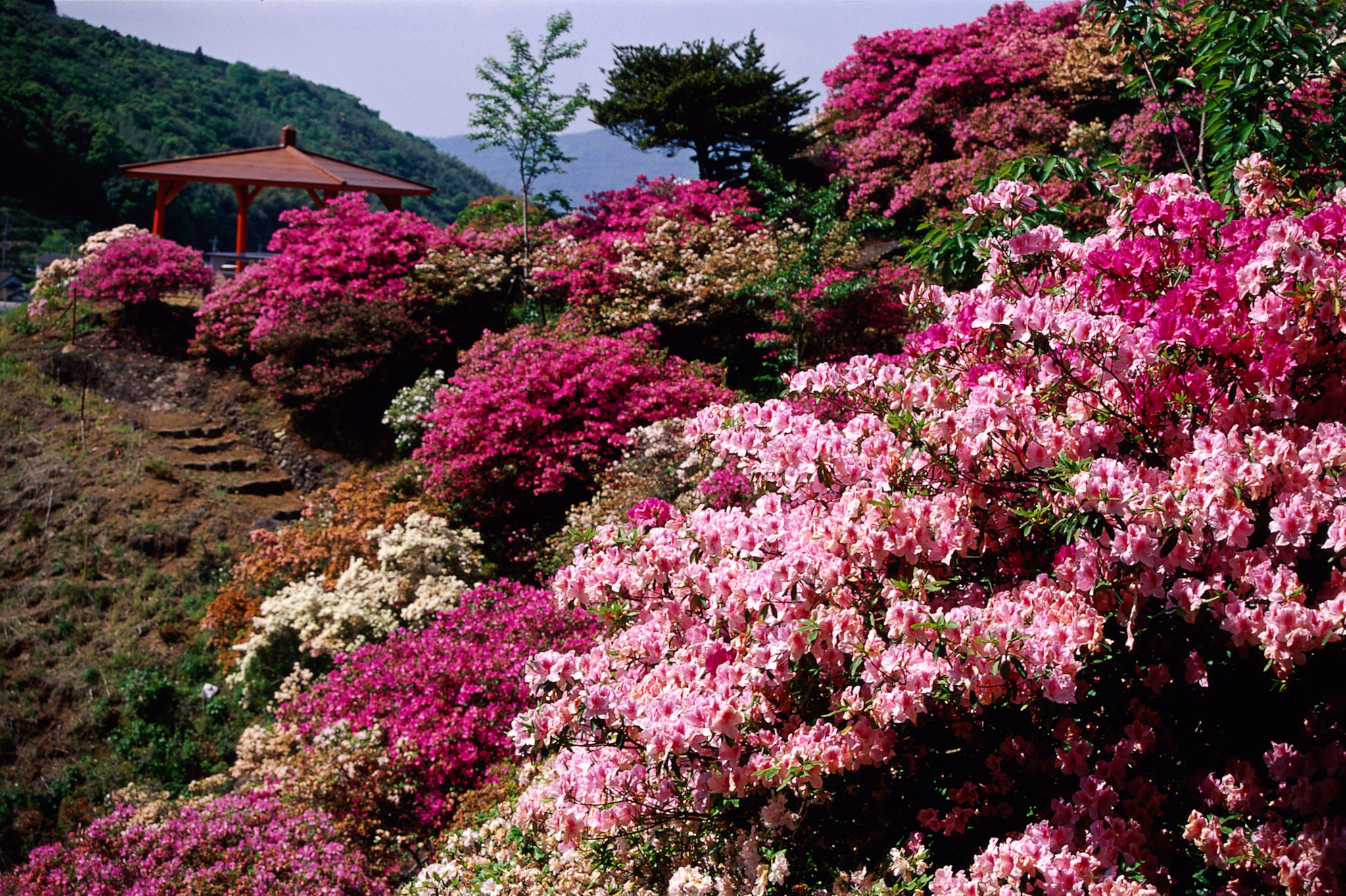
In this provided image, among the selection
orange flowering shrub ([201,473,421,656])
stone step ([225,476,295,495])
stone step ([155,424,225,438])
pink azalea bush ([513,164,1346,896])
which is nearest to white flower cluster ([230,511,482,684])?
orange flowering shrub ([201,473,421,656])

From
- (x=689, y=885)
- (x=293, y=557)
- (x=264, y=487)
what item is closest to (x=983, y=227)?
(x=689, y=885)

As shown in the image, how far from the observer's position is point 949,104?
1201cm

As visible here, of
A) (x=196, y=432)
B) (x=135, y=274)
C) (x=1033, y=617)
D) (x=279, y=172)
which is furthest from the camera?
(x=279, y=172)

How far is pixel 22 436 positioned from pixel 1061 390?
38.1ft

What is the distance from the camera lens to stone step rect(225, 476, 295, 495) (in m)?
9.80

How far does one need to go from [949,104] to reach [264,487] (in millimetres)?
10645

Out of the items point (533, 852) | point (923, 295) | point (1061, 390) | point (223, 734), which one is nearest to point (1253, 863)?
point (1061, 390)

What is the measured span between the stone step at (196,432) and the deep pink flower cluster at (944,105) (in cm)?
923

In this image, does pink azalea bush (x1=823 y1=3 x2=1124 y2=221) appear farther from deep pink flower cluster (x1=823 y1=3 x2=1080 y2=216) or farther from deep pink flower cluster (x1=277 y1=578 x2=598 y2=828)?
deep pink flower cluster (x1=277 y1=578 x2=598 y2=828)

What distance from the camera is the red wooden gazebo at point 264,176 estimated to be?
15.0 m

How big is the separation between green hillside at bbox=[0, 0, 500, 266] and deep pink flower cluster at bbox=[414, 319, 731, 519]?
29640 mm

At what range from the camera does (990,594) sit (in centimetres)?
212

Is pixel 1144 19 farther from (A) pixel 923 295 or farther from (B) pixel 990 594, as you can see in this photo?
(B) pixel 990 594

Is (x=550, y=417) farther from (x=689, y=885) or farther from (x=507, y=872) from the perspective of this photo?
(x=689, y=885)
